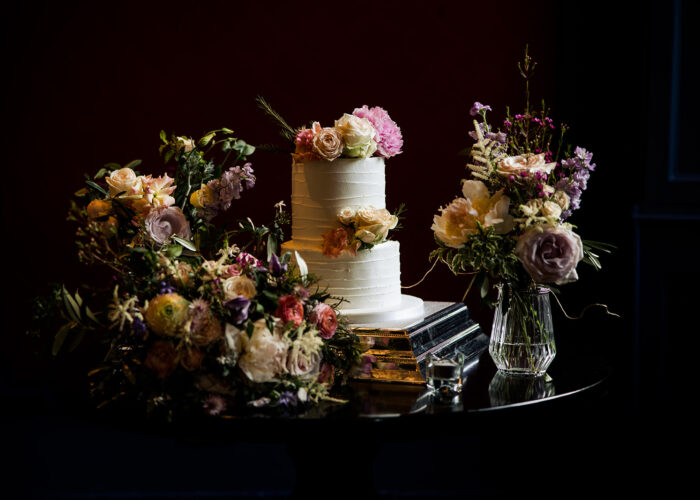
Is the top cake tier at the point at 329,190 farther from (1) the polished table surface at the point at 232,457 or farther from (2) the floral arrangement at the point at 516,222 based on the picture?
(1) the polished table surface at the point at 232,457

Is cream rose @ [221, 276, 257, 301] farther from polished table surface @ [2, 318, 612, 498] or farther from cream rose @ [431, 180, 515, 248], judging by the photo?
polished table surface @ [2, 318, 612, 498]

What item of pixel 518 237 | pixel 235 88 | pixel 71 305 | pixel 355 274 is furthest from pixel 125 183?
pixel 235 88

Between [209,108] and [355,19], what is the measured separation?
2.02ft

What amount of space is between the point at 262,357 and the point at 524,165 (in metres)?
0.72

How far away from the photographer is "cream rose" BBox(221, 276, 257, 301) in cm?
160

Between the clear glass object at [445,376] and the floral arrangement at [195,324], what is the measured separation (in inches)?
6.7

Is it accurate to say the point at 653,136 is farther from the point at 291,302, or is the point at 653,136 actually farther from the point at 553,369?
the point at 291,302

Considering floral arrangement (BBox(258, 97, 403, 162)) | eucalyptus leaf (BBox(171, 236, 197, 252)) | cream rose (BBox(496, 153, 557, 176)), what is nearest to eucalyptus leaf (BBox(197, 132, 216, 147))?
floral arrangement (BBox(258, 97, 403, 162))

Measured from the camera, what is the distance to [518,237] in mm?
1792

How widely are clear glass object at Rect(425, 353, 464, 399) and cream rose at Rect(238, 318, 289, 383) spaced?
0.33 metres

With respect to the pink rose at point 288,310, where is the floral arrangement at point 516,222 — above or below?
above

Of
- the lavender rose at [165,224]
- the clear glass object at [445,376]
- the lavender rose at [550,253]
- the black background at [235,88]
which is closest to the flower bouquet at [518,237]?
the lavender rose at [550,253]

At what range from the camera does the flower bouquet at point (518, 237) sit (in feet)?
5.68

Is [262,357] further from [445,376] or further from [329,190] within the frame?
[329,190]
